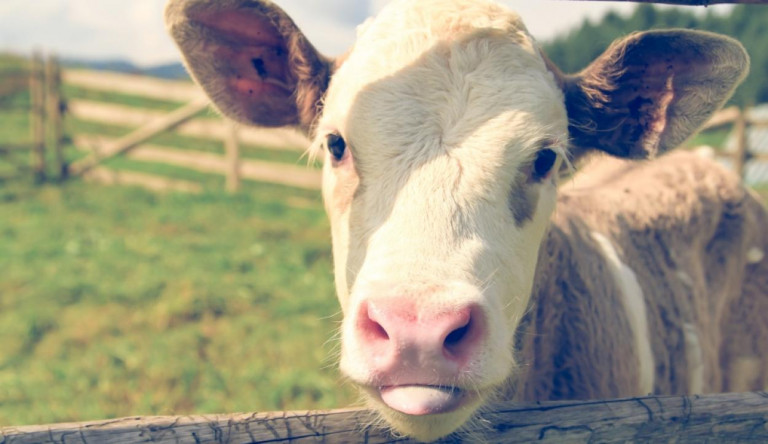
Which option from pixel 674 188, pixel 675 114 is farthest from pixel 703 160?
pixel 675 114

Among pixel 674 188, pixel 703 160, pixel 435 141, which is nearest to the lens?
pixel 435 141

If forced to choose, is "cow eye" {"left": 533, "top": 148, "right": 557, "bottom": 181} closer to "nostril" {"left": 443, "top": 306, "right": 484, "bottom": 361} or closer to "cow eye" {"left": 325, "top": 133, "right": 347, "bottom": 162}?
"cow eye" {"left": 325, "top": 133, "right": 347, "bottom": 162}

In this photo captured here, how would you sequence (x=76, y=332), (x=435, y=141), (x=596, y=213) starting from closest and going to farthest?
(x=435, y=141)
(x=596, y=213)
(x=76, y=332)

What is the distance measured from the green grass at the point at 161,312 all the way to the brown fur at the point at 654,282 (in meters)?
0.89

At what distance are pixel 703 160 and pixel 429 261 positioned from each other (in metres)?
3.02

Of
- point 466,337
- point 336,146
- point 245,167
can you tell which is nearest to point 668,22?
point 245,167

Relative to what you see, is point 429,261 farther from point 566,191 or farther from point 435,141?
point 566,191

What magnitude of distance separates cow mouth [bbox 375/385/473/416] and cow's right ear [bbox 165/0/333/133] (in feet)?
4.36

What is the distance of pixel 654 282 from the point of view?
3.51 meters

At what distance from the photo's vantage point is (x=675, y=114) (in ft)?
8.46

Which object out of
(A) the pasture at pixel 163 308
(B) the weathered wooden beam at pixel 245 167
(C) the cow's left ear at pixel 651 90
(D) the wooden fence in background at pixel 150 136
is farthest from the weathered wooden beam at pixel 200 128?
(C) the cow's left ear at pixel 651 90

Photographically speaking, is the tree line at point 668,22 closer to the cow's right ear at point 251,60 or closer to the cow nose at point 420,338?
the cow's right ear at point 251,60

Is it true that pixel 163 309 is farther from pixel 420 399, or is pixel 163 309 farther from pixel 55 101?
pixel 55 101

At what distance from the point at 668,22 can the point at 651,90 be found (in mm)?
30547
